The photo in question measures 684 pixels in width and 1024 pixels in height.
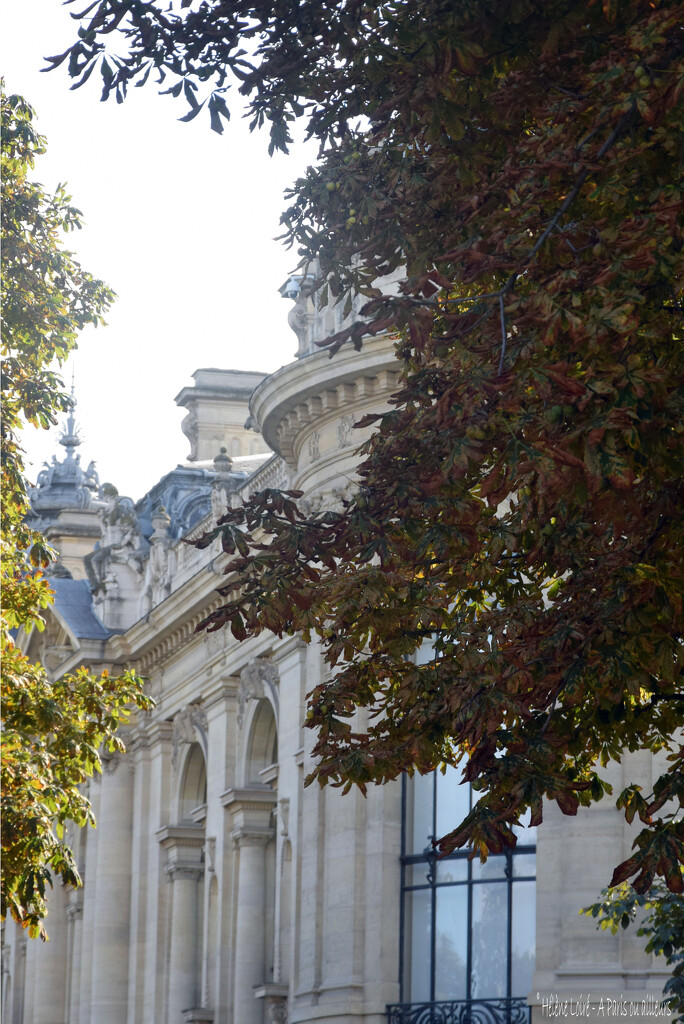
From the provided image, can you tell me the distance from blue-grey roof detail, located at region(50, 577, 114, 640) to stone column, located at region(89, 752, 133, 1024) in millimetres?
2841

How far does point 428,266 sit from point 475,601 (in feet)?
6.59

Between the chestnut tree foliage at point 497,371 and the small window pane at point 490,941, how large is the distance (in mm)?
14188

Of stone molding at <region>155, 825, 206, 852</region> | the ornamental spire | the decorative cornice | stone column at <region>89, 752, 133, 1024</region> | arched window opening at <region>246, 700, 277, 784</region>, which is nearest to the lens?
the decorative cornice

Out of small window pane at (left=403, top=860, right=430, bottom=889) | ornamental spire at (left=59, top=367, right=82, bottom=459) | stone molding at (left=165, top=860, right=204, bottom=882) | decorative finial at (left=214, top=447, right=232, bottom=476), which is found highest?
ornamental spire at (left=59, top=367, right=82, bottom=459)

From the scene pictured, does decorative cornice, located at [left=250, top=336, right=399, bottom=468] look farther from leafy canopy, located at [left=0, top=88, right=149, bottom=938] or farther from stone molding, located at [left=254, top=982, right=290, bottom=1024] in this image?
stone molding, located at [left=254, top=982, right=290, bottom=1024]

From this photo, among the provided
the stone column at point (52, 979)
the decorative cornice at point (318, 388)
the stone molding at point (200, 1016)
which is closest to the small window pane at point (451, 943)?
the decorative cornice at point (318, 388)

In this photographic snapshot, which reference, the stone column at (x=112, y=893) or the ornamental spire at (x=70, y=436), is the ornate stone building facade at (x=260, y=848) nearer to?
the stone column at (x=112, y=893)

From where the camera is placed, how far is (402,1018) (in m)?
25.4

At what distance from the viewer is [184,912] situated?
39.2m

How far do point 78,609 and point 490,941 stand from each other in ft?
75.5

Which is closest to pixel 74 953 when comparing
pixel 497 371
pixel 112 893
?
pixel 112 893

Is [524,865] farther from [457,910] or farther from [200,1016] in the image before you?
[200,1016]

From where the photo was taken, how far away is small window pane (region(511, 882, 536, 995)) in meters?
24.4

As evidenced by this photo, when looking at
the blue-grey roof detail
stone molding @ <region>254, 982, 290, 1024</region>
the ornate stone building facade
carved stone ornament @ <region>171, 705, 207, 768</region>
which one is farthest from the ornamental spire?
stone molding @ <region>254, 982, 290, 1024</region>
